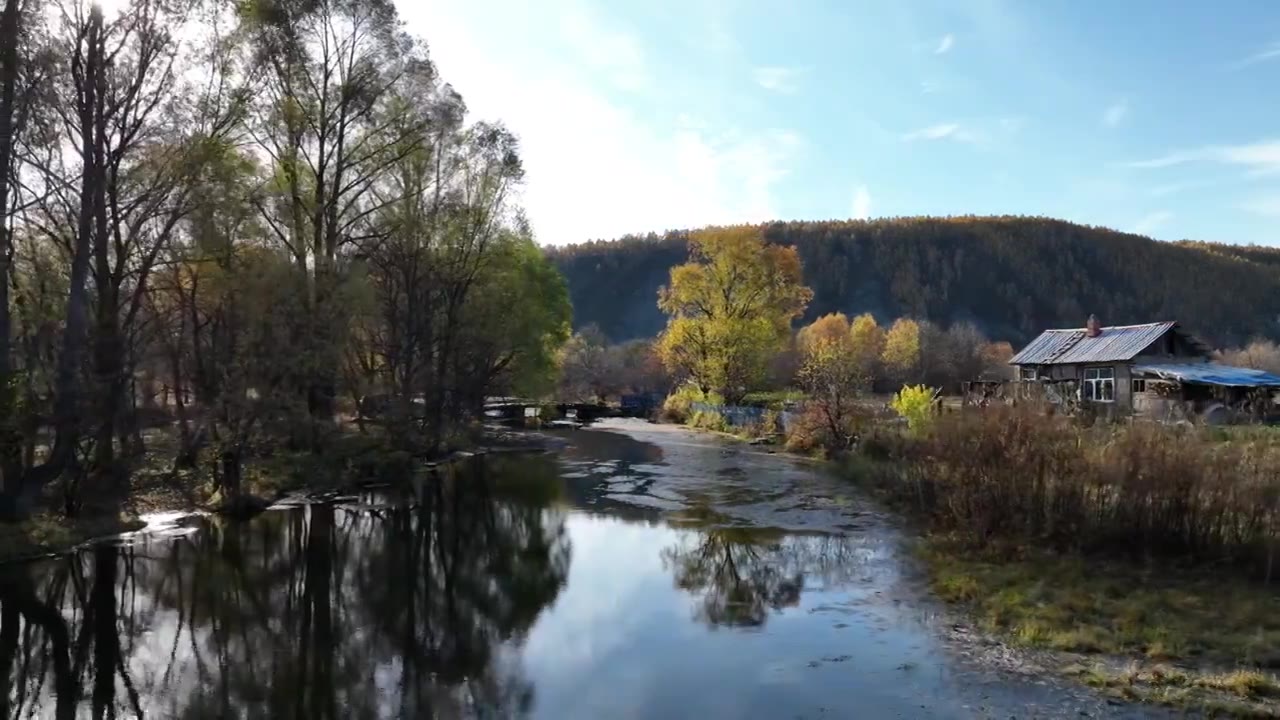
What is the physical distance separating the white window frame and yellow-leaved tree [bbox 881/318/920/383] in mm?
36769

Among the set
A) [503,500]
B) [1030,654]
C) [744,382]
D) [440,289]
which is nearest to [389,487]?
[503,500]

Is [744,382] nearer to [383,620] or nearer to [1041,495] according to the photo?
[1041,495]

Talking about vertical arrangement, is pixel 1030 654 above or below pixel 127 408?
below

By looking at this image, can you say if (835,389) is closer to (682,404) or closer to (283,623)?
(283,623)

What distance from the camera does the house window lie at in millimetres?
46625

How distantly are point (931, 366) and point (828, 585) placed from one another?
84283 mm

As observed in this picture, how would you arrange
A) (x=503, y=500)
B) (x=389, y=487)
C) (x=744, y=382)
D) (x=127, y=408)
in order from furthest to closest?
(x=744, y=382)
(x=389, y=487)
(x=503, y=500)
(x=127, y=408)

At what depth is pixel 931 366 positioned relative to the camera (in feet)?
309

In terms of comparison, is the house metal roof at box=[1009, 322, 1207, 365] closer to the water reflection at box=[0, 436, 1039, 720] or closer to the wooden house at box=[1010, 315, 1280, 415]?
the wooden house at box=[1010, 315, 1280, 415]

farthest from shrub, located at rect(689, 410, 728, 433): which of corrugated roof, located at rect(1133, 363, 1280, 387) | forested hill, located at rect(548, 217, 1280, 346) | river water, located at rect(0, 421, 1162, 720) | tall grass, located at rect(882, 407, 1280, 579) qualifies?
forested hill, located at rect(548, 217, 1280, 346)

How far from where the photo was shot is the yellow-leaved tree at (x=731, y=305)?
165ft

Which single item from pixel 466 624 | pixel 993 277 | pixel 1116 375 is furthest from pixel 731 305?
pixel 993 277

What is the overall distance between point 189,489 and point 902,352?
8651cm

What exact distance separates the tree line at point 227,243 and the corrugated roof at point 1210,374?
105 feet
